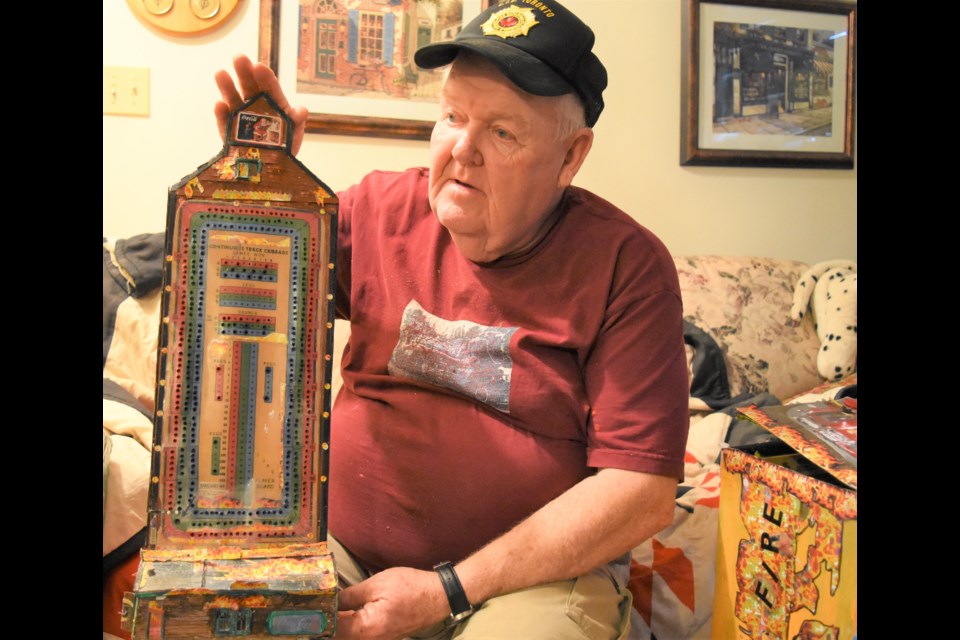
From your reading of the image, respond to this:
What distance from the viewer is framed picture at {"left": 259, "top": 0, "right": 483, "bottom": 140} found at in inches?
96.9

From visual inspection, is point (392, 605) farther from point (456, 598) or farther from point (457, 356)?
point (457, 356)

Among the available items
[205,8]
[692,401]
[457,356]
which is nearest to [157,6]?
[205,8]

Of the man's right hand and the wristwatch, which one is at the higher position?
the man's right hand

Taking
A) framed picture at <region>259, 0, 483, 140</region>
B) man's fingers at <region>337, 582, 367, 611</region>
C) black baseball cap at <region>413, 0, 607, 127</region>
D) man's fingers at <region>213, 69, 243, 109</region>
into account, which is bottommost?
man's fingers at <region>337, 582, 367, 611</region>

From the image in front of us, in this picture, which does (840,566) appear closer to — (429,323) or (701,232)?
(429,323)

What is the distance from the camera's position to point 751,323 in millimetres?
2518

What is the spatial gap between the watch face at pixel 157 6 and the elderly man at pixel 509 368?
141cm

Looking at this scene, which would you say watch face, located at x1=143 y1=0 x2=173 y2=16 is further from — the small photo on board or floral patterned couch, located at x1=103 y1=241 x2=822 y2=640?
the small photo on board

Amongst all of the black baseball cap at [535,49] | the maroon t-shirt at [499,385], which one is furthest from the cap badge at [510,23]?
the maroon t-shirt at [499,385]

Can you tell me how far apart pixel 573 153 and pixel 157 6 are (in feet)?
5.23

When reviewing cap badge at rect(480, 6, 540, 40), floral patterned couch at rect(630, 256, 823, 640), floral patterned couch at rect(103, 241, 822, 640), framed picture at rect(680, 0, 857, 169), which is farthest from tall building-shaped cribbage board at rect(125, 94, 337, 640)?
framed picture at rect(680, 0, 857, 169)

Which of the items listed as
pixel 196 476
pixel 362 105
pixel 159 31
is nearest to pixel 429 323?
pixel 196 476

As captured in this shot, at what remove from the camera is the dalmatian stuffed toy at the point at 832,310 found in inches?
97.4

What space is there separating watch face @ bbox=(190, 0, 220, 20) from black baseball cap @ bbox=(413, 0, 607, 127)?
136 cm
